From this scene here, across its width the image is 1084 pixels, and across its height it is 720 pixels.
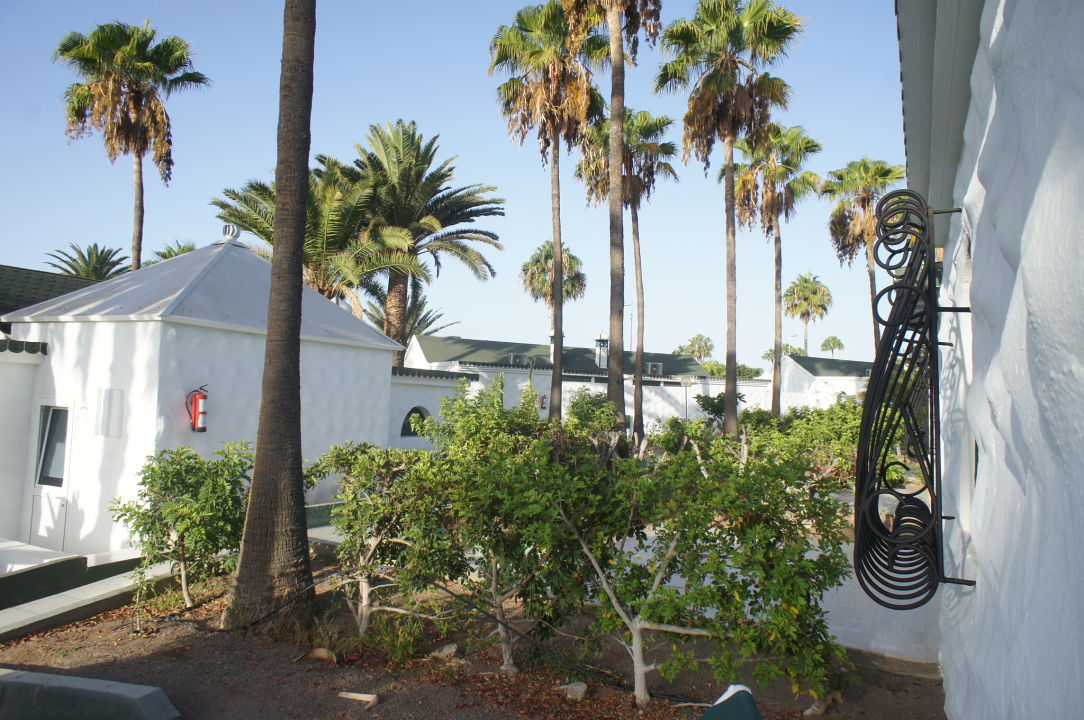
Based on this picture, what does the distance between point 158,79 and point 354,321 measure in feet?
39.9

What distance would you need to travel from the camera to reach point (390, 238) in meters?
20.2

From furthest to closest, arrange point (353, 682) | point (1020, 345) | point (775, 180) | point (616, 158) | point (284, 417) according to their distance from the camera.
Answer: point (775, 180)
point (616, 158)
point (284, 417)
point (353, 682)
point (1020, 345)

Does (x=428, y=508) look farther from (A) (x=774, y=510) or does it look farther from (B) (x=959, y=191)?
(B) (x=959, y=191)

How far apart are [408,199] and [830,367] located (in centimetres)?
3314

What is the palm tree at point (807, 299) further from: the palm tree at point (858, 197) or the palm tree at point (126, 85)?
the palm tree at point (126, 85)

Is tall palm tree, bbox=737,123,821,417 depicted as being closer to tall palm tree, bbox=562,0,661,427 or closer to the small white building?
tall palm tree, bbox=562,0,661,427

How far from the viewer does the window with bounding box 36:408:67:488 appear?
10.7m

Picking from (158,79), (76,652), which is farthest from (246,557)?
(158,79)

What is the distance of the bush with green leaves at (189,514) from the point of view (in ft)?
23.8

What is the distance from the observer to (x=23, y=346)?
10.8 metres

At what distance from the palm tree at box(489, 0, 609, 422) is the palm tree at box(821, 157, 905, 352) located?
1510 cm

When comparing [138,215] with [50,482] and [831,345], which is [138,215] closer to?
[50,482]

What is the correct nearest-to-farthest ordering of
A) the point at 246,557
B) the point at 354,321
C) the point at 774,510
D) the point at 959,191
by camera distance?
the point at 959,191
the point at 774,510
the point at 246,557
the point at 354,321

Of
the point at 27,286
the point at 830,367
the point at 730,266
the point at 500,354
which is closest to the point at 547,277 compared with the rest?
the point at 500,354
